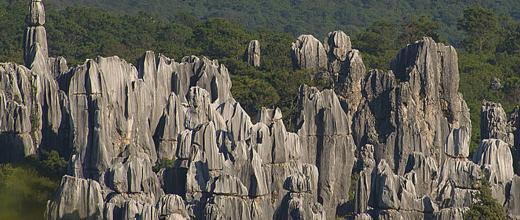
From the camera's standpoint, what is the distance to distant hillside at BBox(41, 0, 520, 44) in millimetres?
145750

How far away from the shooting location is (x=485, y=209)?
167 feet

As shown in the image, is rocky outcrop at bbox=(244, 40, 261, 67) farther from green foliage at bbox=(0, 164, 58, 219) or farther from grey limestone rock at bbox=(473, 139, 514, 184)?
green foliage at bbox=(0, 164, 58, 219)

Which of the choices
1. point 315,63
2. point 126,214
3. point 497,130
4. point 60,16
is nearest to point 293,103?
point 315,63

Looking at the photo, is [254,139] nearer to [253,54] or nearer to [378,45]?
[253,54]

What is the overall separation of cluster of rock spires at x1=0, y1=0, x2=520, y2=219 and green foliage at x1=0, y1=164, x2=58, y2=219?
501mm

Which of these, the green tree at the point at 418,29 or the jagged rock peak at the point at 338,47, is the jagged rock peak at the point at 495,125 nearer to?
the jagged rock peak at the point at 338,47

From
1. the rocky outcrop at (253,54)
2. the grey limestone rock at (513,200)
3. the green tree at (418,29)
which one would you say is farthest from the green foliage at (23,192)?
the green tree at (418,29)

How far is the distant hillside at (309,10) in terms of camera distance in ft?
478

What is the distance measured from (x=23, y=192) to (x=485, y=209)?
1409 cm

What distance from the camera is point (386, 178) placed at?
52531 millimetres

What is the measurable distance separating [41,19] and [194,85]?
5783mm

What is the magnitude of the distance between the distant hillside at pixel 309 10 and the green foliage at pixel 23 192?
91.1 m

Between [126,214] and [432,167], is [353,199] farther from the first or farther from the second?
[126,214]

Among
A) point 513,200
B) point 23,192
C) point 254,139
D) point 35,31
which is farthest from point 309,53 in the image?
point 23,192
